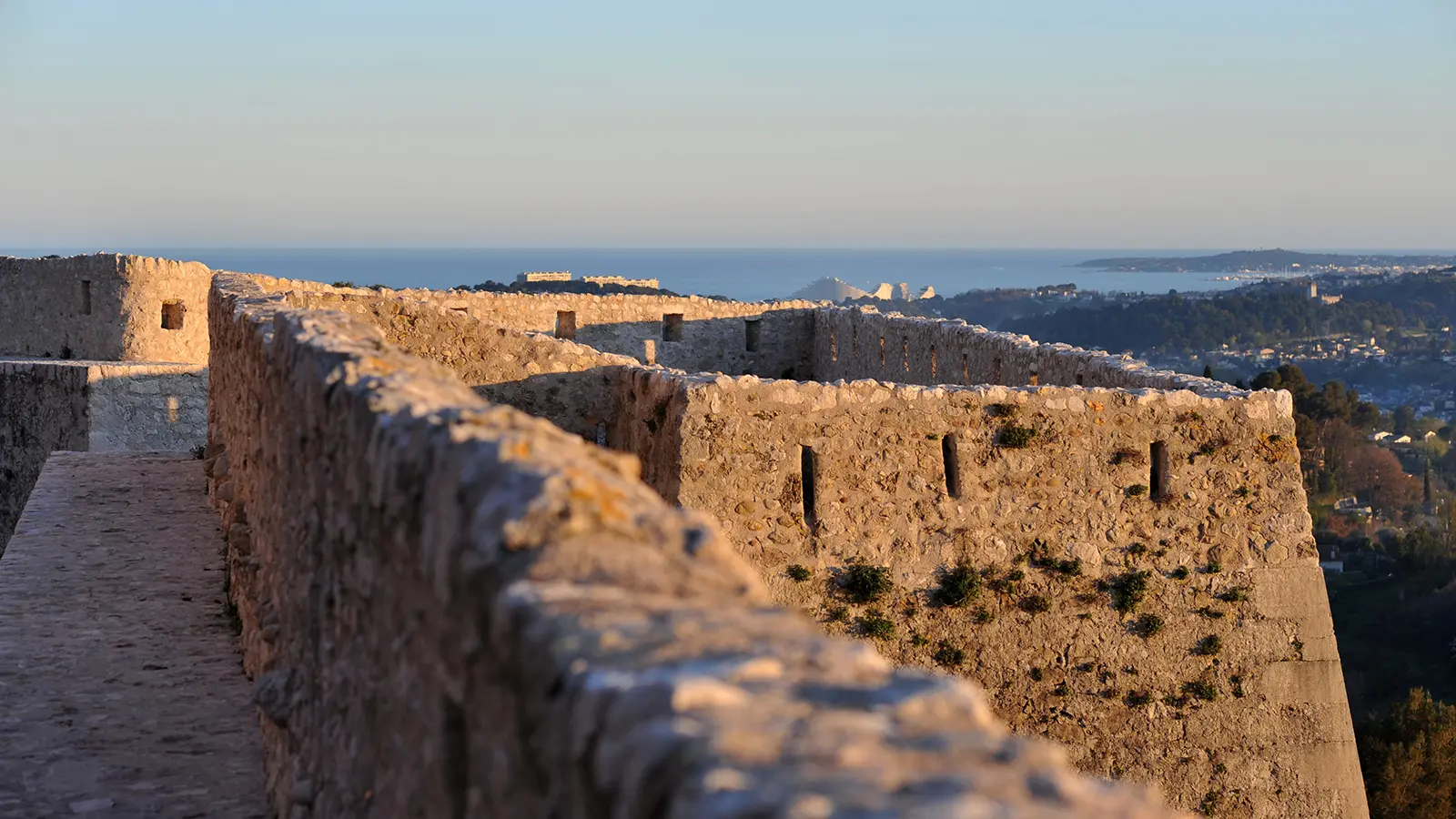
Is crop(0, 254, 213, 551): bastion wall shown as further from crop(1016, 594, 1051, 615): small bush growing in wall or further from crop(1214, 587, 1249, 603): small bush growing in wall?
crop(1214, 587, 1249, 603): small bush growing in wall

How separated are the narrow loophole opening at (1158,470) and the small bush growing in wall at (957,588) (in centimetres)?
157

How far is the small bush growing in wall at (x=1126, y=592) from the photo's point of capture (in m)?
11.3

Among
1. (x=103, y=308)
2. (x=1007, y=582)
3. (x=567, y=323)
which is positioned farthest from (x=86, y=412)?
(x=1007, y=582)

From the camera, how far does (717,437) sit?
10.4 metres

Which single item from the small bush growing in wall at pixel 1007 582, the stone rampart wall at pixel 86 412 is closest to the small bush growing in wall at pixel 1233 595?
the small bush growing in wall at pixel 1007 582

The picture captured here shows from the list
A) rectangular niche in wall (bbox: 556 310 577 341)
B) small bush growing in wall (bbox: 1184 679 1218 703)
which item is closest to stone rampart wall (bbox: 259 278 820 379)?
rectangular niche in wall (bbox: 556 310 577 341)

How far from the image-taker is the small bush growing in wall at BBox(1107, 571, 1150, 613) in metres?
11.3

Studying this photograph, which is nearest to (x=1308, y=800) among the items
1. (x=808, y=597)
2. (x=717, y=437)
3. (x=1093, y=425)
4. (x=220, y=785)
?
(x=1093, y=425)

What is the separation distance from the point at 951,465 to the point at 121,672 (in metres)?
5.45

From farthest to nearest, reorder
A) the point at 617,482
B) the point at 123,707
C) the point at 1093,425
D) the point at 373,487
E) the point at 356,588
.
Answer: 1. the point at 1093,425
2. the point at 123,707
3. the point at 356,588
4. the point at 373,487
5. the point at 617,482

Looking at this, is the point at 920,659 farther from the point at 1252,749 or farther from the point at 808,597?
the point at 1252,749

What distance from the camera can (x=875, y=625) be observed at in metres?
10.6

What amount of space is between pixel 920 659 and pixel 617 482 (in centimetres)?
731

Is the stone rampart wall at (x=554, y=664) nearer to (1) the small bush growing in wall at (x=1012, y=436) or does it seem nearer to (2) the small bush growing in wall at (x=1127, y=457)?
(1) the small bush growing in wall at (x=1012, y=436)
